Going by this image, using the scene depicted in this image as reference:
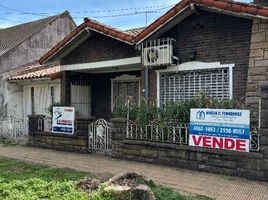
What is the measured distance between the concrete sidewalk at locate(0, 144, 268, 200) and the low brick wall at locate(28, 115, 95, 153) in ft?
1.14

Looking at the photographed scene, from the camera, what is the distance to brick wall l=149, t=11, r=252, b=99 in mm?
8830

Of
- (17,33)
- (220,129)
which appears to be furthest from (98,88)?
(17,33)

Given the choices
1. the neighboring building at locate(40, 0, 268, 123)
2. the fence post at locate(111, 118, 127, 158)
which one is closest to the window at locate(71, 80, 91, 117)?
the neighboring building at locate(40, 0, 268, 123)

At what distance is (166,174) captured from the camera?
756cm

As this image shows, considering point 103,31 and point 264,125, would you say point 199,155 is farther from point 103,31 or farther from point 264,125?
point 103,31

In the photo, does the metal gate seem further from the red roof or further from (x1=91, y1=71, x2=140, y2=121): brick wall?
(x1=91, y1=71, x2=140, y2=121): brick wall

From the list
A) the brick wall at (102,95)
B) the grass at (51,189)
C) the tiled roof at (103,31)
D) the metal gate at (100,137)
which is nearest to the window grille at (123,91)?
the brick wall at (102,95)

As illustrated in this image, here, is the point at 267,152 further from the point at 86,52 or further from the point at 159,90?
the point at 86,52

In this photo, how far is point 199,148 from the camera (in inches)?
306

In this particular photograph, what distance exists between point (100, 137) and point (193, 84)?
11.3 ft

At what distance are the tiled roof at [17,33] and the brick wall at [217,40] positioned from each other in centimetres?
1184

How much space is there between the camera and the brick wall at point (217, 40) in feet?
29.0

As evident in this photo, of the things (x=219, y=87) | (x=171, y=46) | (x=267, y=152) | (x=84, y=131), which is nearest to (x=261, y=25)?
(x=219, y=87)

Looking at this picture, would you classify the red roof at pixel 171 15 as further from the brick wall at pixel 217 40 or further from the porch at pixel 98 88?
the porch at pixel 98 88
